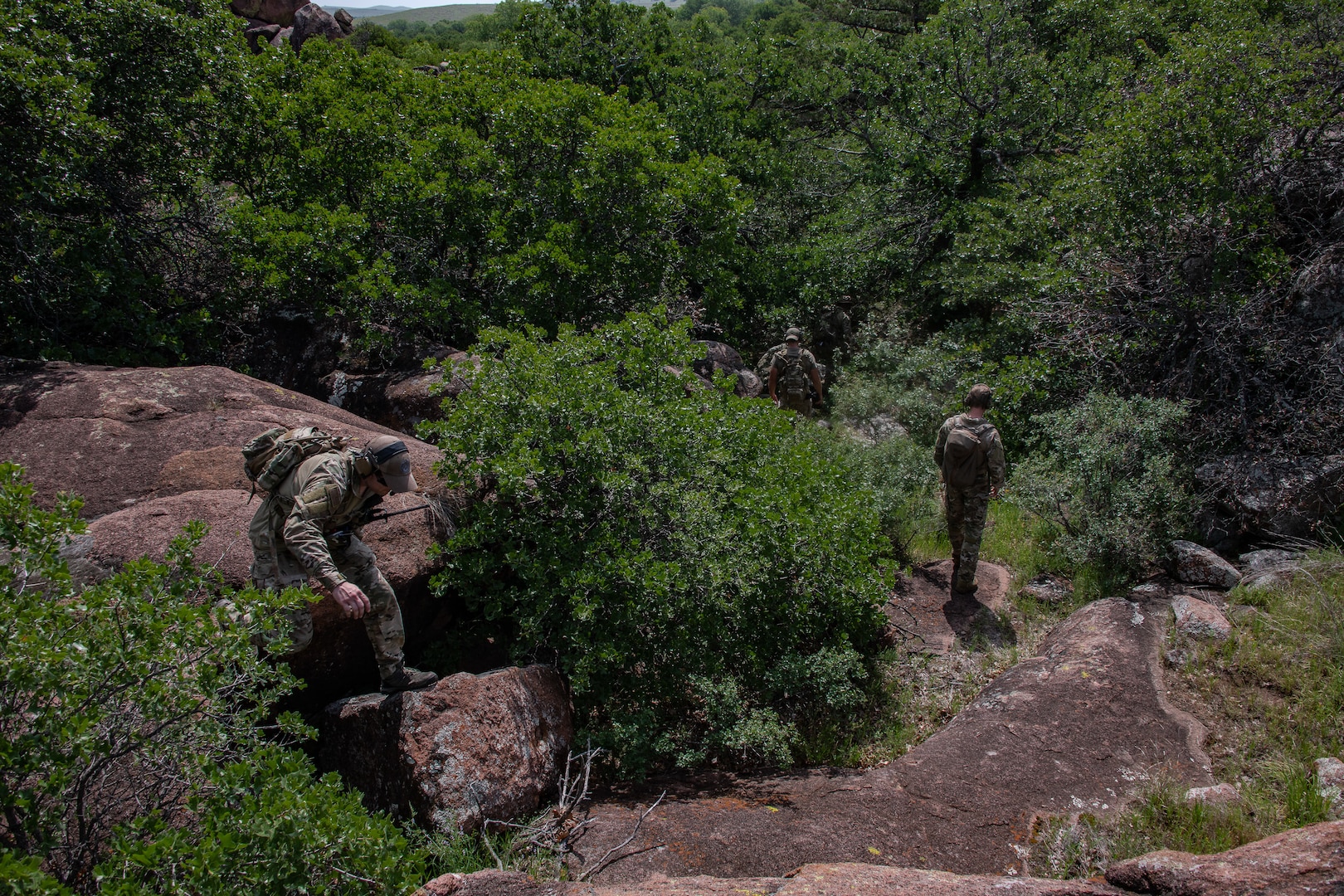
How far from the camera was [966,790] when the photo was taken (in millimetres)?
4203

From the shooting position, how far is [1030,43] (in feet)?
44.1

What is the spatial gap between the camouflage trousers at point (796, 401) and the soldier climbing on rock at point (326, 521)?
645 cm

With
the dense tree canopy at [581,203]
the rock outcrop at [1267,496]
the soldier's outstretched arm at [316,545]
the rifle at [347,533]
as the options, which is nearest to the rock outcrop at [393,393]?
the dense tree canopy at [581,203]

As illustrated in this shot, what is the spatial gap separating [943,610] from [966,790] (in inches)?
114

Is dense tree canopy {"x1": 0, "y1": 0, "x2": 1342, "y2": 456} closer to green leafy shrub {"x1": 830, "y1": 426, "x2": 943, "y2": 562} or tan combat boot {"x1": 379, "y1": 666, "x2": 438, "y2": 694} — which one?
green leafy shrub {"x1": 830, "y1": 426, "x2": 943, "y2": 562}

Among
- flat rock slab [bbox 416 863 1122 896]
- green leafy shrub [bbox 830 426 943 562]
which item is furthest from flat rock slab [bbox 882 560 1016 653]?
flat rock slab [bbox 416 863 1122 896]

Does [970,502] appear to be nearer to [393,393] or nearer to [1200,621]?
[1200,621]

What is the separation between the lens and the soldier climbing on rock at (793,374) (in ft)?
32.3

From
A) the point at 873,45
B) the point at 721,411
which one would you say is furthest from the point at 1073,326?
the point at 873,45

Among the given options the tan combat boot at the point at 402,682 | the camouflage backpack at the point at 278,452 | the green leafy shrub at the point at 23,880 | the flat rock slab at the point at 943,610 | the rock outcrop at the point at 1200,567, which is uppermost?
the camouflage backpack at the point at 278,452

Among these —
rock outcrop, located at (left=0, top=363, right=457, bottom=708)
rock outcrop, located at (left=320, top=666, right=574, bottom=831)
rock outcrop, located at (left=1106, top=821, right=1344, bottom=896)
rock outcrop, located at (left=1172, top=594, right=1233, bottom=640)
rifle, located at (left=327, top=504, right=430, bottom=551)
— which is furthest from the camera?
rock outcrop, located at (left=1172, top=594, right=1233, bottom=640)

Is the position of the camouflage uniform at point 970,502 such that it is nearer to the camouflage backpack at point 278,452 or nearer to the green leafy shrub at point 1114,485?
the green leafy shrub at point 1114,485

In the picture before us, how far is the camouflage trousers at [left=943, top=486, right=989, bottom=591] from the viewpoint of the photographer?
22.2 ft

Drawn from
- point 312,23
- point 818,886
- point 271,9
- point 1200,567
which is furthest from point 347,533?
Answer: point 271,9
